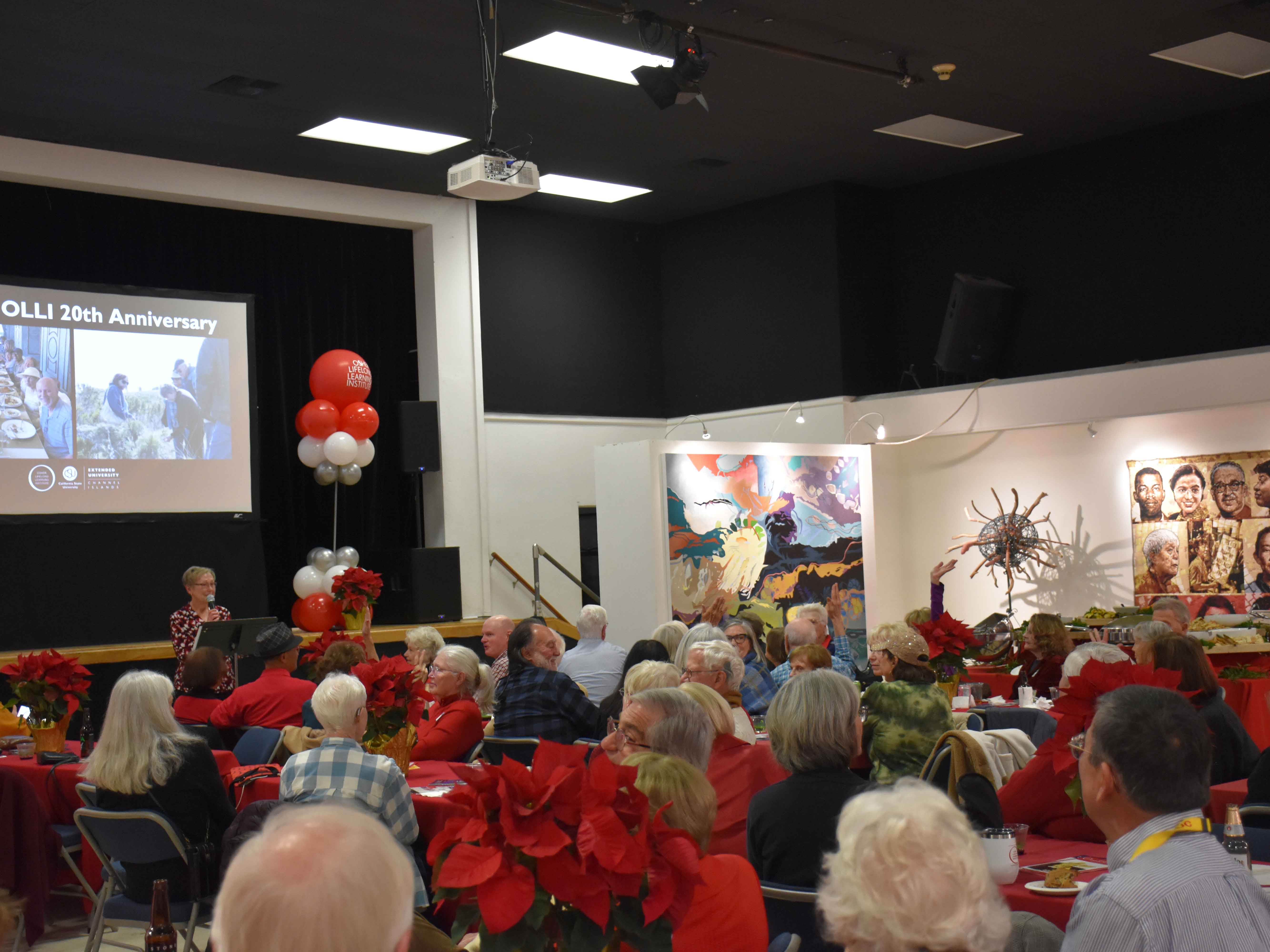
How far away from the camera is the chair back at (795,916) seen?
9.98 feet

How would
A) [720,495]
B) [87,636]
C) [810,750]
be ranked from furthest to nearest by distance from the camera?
[720,495]
[87,636]
[810,750]

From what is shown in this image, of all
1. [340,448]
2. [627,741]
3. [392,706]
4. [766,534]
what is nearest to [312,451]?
[340,448]

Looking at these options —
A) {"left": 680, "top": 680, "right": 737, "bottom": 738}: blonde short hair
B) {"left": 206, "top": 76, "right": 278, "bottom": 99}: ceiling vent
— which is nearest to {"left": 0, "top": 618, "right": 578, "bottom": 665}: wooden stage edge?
{"left": 206, "top": 76, "right": 278, "bottom": 99}: ceiling vent

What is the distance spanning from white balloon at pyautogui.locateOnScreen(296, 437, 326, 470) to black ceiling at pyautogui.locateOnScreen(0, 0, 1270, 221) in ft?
8.03

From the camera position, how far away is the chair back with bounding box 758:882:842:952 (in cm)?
304

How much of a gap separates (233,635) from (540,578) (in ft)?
16.3

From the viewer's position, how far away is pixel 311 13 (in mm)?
8070

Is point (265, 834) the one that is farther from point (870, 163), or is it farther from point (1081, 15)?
point (870, 163)

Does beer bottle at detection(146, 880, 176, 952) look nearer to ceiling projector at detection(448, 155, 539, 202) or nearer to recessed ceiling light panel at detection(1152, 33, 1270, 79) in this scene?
ceiling projector at detection(448, 155, 539, 202)

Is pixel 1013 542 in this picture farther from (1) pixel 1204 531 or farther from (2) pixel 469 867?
(2) pixel 469 867

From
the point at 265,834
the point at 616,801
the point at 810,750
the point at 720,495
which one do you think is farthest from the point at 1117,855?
the point at 720,495

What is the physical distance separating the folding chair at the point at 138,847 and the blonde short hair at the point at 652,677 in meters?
1.71

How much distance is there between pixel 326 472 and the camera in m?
11.3

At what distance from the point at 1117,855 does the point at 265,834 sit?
5.35ft
